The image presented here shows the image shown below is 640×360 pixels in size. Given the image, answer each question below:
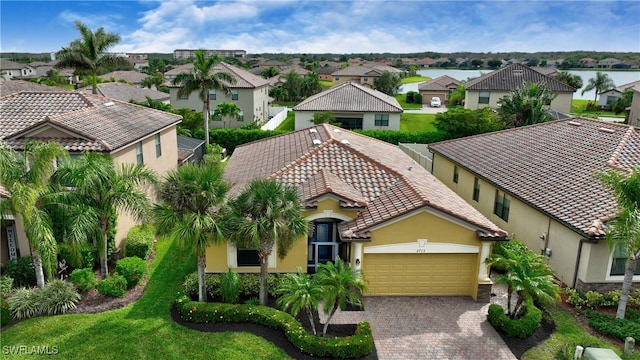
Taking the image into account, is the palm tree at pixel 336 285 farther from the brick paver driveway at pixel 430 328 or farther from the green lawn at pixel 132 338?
the green lawn at pixel 132 338

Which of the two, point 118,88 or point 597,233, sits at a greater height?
point 118,88

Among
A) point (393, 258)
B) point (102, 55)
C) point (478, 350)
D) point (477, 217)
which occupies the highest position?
point (102, 55)

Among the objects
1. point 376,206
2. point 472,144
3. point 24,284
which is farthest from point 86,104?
point 472,144

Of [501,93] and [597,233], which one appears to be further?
[501,93]

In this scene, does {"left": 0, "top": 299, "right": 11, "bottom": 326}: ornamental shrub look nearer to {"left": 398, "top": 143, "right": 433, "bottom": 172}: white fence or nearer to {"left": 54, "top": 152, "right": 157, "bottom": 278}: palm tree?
{"left": 54, "top": 152, "right": 157, "bottom": 278}: palm tree

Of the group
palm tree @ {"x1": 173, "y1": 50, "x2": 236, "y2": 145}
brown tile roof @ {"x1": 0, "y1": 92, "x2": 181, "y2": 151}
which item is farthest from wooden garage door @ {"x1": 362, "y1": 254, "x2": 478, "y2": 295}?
palm tree @ {"x1": 173, "y1": 50, "x2": 236, "y2": 145}

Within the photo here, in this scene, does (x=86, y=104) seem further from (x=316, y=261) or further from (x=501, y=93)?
(x=501, y=93)

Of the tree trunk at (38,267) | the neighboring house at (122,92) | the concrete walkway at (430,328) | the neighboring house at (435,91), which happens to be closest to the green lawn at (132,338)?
the tree trunk at (38,267)
